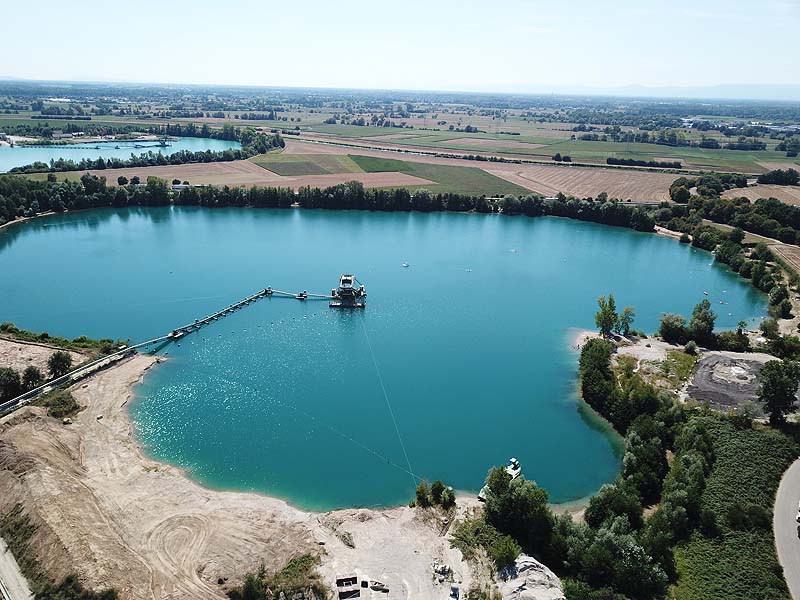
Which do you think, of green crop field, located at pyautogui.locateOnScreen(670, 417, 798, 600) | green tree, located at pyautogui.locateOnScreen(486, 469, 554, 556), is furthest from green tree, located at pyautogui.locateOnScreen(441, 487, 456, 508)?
green crop field, located at pyautogui.locateOnScreen(670, 417, 798, 600)

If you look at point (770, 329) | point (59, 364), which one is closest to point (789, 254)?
point (770, 329)

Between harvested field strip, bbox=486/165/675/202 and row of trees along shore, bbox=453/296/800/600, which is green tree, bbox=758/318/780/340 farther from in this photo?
harvested field strip, bbox=486/165/675/202

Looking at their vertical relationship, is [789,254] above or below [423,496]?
above

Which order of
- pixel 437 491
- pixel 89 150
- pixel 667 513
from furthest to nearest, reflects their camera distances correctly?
pixel 89 150 → pixel 437 491 → pixel 667 513

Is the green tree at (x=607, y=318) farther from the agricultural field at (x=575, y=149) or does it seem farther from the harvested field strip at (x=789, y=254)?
the agricultural field at (x=575, y=149)

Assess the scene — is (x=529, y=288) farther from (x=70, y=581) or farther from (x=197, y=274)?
(x=70, y=581)

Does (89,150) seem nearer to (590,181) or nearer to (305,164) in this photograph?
(305,164)
